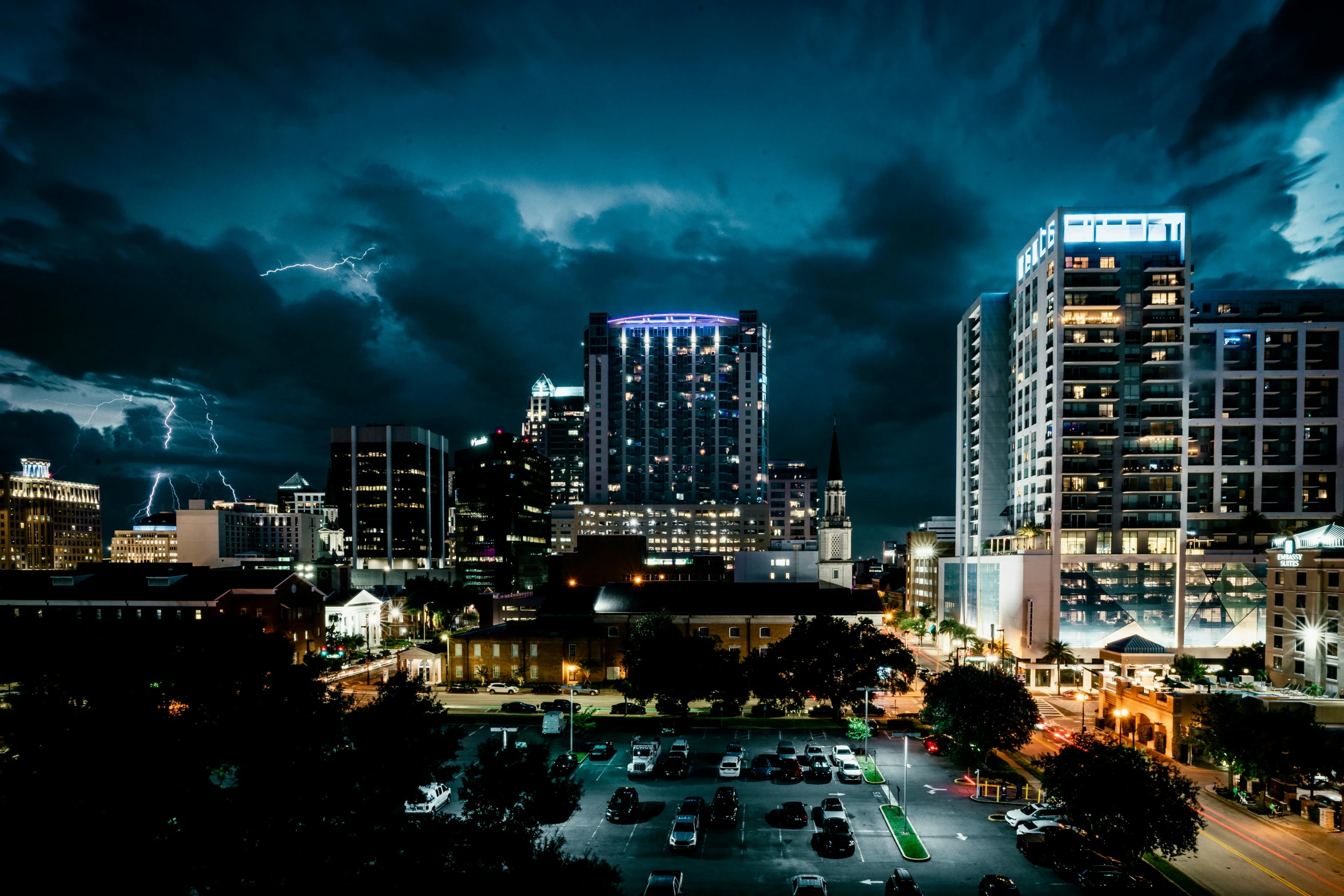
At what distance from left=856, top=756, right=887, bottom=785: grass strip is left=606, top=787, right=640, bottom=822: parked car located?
16493 millimetres

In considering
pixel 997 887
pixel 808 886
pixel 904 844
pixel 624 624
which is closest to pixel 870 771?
pixel 904 844

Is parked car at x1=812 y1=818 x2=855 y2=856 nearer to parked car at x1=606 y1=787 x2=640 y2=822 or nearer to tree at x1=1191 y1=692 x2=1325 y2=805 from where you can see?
parked car at x1=606 y1=787 x2=640 y2=822

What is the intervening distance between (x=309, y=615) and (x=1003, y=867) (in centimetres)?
8961

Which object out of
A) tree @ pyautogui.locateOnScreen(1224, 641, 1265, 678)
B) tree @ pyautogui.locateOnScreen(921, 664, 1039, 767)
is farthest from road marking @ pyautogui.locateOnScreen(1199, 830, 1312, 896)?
tree @ pyautogui.locateOnScreen(1224, 641, 1265, 678)

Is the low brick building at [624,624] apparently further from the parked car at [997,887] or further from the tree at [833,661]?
the parked car at [997,887]

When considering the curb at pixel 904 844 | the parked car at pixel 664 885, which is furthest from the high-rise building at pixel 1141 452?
the parked car at pixel 664 885

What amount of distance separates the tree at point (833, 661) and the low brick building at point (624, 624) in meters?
18.2

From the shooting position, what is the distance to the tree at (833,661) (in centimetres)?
6469

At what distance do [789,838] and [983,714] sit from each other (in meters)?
16.5

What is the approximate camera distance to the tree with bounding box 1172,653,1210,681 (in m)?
72.2

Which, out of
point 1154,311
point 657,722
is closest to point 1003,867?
point 657,722

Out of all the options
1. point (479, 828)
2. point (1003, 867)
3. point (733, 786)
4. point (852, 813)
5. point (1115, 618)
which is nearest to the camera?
point (479, 828)

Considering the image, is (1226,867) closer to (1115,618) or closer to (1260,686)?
(1260,686)

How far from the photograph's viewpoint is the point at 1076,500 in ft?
330
